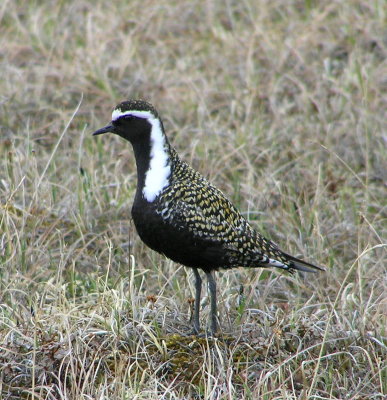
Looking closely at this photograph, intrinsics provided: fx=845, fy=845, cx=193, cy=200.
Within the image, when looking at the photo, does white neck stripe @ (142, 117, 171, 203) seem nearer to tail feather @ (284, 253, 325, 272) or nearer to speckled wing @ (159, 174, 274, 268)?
speckled wing @ (159, 174, 274, 268)

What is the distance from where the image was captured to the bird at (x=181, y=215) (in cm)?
458

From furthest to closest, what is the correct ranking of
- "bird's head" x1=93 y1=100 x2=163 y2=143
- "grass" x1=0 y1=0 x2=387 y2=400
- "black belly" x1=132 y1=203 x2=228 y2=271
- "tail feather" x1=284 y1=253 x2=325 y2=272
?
1. "tail feather" x1=284 y1=253 x2=325 y2=272
2. "bird's head" x1=93 y1=100 x2=163 y2=143
3. "black belly" x1=132 y1=203 x2=228 y2=271
4. "grass" x1=0 y1=0 x2=387 y2=400

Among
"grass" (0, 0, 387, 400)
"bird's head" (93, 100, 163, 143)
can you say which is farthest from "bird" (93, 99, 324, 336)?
"grass" (0, 0, 387, 400)

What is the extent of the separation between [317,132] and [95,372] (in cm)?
368

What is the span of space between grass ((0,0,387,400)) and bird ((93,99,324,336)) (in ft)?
0.90

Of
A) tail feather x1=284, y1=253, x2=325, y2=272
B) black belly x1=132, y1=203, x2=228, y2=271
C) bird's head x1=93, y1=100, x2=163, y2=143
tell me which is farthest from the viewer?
tail feather x1=284, y1=253, x2=325, y2=272

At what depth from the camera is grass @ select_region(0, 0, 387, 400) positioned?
4391 millimetres

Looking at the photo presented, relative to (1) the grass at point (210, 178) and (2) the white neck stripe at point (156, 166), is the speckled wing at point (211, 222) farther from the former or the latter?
(1) the grass at point (210, 178)

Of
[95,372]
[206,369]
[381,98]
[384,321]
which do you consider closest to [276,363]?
[206,369]

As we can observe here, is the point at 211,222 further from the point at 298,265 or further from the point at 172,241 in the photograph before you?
the point at 298,265

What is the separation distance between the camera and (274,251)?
16.4 feet

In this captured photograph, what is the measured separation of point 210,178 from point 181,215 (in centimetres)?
191

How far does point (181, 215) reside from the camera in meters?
4.60

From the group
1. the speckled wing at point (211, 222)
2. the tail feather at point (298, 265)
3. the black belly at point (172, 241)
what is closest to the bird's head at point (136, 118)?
the speckled wing at point (211, 222)
